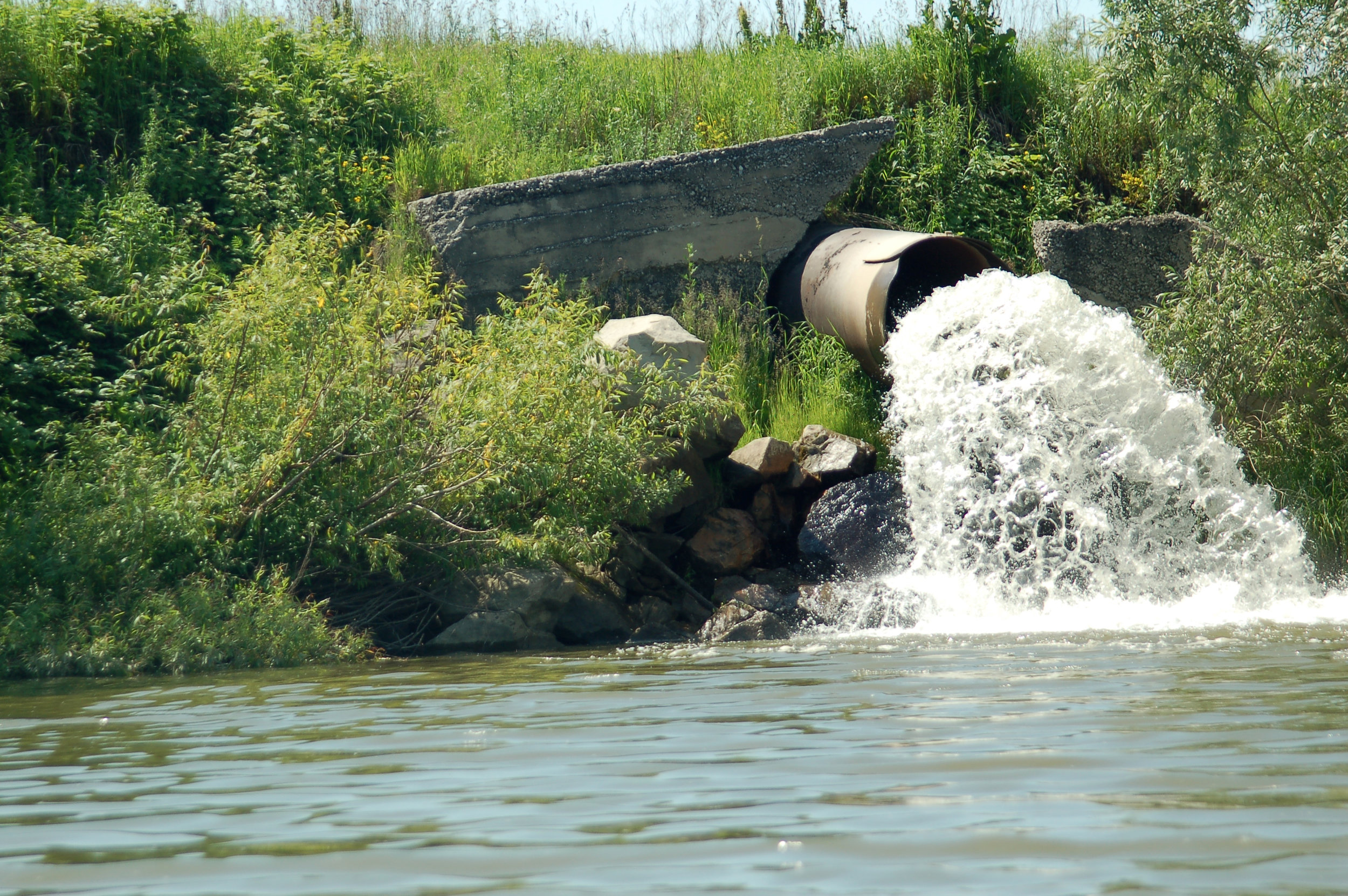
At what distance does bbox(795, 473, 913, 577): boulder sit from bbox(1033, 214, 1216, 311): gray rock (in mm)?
3258

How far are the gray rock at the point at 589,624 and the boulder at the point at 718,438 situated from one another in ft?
5.51

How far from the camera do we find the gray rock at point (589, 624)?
769 cm

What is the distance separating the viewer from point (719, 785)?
2918 millimetres

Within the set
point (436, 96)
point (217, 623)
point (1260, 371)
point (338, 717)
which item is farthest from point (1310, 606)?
point (436, 96)

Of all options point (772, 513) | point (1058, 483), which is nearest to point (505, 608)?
point (772, 513)

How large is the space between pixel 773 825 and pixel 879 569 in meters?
6.37

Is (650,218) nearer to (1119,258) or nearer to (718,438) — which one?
(718,438)

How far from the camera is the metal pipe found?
32.6 feet

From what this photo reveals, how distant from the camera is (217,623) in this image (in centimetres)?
652

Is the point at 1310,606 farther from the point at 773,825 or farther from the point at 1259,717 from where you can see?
the point at 773,825

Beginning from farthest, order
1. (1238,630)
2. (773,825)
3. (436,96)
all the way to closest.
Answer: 1. (436,96)
2. (1238,630)
3. (773,825)

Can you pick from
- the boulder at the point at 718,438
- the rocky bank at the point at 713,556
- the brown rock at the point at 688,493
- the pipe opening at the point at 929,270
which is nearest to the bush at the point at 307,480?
the rocky bank at the point at 713,556

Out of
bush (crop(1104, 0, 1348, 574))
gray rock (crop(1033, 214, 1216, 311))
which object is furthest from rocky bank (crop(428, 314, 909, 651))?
gray rock (crop(1033, 214, 1216, 311))

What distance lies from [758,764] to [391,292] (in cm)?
530
